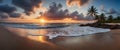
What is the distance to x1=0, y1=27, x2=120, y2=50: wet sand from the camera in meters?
2.52

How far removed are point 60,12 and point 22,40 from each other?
23.0 inches

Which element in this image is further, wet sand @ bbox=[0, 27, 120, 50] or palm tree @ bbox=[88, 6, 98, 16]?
palm tree @ bbox=[88, 6, 98, 16]

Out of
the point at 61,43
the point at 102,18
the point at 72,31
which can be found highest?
the point at 102,18

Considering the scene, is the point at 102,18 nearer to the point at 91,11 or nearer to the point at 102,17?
the point at 102,17

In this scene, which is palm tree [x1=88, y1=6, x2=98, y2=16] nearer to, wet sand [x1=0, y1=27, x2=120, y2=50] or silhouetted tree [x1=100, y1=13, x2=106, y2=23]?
silhouetted tree [x1=100, y1=13, x2=106, y2=23]

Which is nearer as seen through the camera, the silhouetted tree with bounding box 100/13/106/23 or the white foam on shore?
the white foam on shore

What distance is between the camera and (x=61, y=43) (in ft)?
8.31

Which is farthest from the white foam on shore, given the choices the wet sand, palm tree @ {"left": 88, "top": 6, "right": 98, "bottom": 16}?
palm tree @ {"left": 88, "top": 6, "right": 98, "bottom": 16}

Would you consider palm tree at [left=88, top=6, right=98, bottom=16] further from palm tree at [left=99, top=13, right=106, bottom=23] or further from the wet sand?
the wet sand

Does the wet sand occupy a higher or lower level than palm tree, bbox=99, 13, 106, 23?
lower

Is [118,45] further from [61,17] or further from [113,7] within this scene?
[61,17]

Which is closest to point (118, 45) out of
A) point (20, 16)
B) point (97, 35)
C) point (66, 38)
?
point (97, 35)

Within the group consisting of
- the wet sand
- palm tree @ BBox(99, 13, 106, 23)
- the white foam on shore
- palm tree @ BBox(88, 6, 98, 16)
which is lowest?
the wet sand

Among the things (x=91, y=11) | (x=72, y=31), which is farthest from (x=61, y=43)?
(x=91, y=11)
